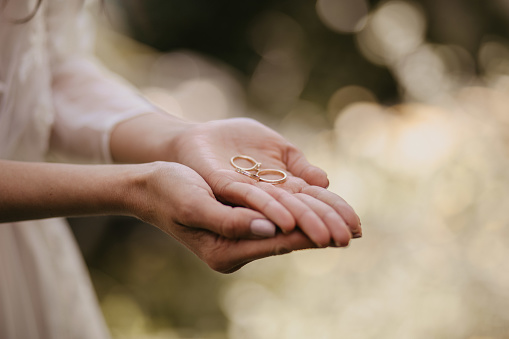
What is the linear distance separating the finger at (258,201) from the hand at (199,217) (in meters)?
0.02

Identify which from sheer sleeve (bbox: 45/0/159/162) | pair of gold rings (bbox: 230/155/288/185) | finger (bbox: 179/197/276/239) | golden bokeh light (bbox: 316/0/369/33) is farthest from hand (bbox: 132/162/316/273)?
golden bokeh light (bbox: 316/0/369/33)

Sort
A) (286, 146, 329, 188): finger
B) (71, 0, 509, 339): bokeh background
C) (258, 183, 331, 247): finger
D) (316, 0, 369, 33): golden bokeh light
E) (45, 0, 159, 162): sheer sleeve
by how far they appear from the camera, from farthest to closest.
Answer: (316, 0, 369, 33): golden bokeh light < (71, 0, 509, 339): bokeh background < (45, 0, 159, 162): sheer sleeve < (286, 146, 329, 188): finger < (258, 183, 331, 247): finger

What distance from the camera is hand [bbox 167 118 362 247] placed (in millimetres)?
596

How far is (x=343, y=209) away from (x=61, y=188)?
502mm

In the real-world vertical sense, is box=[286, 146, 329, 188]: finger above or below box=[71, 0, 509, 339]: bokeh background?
above

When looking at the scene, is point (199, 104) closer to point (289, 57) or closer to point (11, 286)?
point (289, 57)

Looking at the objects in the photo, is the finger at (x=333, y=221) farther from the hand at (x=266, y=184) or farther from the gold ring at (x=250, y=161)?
the gold ring at (x=250, y=161)

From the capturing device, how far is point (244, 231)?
0.59 meters

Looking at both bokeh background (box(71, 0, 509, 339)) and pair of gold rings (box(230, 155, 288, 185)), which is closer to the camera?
pair of gold rings (box(230, 155, 288, 185))

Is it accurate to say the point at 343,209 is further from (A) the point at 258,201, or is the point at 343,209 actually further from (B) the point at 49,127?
(B) the point at 49,127

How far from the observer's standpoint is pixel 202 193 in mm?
626

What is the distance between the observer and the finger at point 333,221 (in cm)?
59

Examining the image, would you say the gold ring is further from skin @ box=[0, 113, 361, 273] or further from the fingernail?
the fingernail

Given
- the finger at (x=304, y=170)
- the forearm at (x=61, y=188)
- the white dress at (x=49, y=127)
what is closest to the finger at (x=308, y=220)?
the finger at (x=304, y=170)
